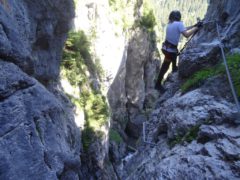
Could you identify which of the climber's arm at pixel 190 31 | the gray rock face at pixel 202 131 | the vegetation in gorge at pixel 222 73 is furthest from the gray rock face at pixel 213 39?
the vegetation in gorge at pixel 222 73

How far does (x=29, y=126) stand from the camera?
269 inches

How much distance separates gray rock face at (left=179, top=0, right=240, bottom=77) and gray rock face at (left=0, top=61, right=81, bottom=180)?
155 inches

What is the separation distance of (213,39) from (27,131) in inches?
213

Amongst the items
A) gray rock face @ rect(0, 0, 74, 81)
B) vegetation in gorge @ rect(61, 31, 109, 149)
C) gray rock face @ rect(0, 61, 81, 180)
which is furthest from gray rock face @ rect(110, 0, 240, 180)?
vegetation in gorge @ rect(61, 31, 109, 149)

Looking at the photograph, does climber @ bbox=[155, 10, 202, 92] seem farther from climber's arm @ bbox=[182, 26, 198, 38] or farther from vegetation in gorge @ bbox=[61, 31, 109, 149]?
vegetation in gorge @ bbox=[61, 31, 109, 149]

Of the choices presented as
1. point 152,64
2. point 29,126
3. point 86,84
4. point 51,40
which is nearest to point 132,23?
point 152,64

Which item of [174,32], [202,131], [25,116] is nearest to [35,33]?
[25,116]

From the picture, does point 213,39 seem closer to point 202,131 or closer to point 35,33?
point 202,131

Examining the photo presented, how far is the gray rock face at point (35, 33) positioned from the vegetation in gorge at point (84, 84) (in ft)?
9.09

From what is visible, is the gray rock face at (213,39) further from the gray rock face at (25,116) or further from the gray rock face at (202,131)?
the gray rock face at (25,116)

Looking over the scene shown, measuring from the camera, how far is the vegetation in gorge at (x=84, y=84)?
15.3 m

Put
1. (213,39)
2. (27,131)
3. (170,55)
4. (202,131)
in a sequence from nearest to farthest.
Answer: (202,131), (27,131), (213,39), (170,55)

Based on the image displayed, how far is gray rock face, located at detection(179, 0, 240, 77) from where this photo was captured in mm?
7684

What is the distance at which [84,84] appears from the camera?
53.1 feet
